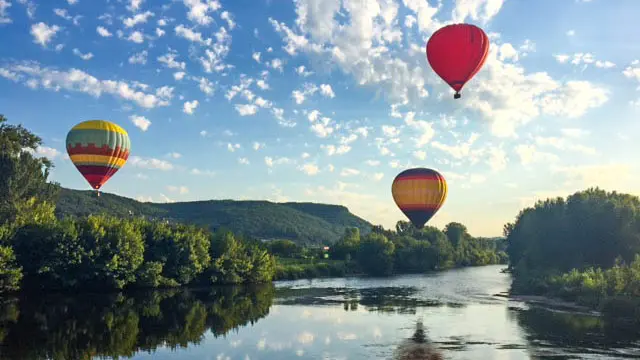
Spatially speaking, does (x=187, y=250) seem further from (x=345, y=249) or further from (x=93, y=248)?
(x=345, y=249)

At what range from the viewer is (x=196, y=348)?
2816 cm

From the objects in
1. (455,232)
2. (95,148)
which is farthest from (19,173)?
(455,232)

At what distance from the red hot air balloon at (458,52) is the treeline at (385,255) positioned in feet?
163

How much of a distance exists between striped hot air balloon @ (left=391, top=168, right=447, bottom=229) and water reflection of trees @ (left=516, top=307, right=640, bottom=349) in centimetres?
2180

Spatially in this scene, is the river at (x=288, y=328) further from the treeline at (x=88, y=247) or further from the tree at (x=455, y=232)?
the tree at (x=455, y=232)

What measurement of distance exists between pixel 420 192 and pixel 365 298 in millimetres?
14150

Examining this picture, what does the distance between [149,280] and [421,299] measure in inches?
1164

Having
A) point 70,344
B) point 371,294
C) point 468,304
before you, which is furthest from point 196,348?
point 371,294

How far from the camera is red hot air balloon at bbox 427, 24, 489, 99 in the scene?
131ft

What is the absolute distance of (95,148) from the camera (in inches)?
2125

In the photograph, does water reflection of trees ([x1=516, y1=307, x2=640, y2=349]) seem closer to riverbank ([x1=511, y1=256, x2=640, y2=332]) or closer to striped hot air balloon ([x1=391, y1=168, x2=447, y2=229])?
riverbank ([x1=511, y1=256, x2=640, y2=332])

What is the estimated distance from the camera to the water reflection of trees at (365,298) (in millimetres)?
46112

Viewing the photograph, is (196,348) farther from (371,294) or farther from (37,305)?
(371,294)

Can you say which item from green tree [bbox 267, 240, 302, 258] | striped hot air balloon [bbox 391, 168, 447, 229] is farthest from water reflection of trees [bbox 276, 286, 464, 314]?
green tree [bbox 267, 240, 302, 258]
